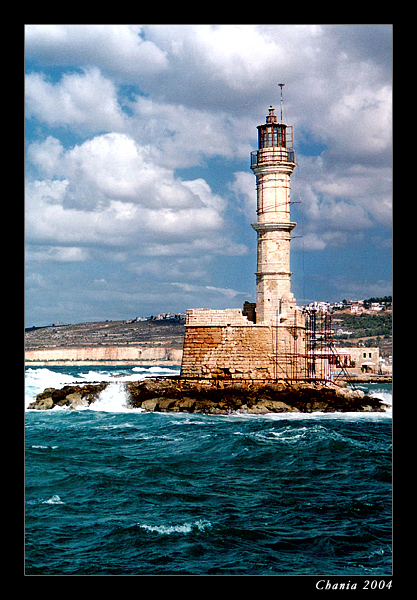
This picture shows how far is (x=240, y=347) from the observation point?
907 inches

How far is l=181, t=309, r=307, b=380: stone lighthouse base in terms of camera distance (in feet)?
75.5

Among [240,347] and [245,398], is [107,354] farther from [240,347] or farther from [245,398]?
[245,398]

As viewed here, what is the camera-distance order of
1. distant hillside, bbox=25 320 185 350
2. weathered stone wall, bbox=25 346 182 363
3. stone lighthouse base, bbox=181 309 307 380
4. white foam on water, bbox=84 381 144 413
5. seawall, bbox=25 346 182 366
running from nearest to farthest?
stone lighthouse base, bbox=181 309 307 380
white foam on water, bbox=84 381 144 413
seawall, bbox=25 346 182 366
weathered stone wall, bbox=25 346 182 363
distant hillside, bbox=25 320 185 350

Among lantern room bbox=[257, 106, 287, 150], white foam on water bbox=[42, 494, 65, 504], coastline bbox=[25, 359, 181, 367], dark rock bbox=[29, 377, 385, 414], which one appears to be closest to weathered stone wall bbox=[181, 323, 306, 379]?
dark rock bbox=[29, 377, 385, 414]

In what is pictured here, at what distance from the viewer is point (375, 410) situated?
907 inches

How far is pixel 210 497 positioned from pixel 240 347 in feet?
38.5

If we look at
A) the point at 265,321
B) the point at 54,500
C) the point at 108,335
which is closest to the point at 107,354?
the point at 108,335

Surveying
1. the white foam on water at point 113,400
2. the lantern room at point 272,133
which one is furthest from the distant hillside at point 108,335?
the lantern room at point 272,133

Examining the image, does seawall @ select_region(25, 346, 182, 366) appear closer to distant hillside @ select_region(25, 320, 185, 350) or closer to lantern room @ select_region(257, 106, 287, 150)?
distant hillside @ select_region(25, 320, 185, 350)

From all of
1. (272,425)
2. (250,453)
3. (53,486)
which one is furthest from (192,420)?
(53,486)

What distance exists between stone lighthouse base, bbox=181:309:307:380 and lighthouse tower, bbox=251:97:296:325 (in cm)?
49

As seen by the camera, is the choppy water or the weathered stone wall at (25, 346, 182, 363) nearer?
the choppy water
